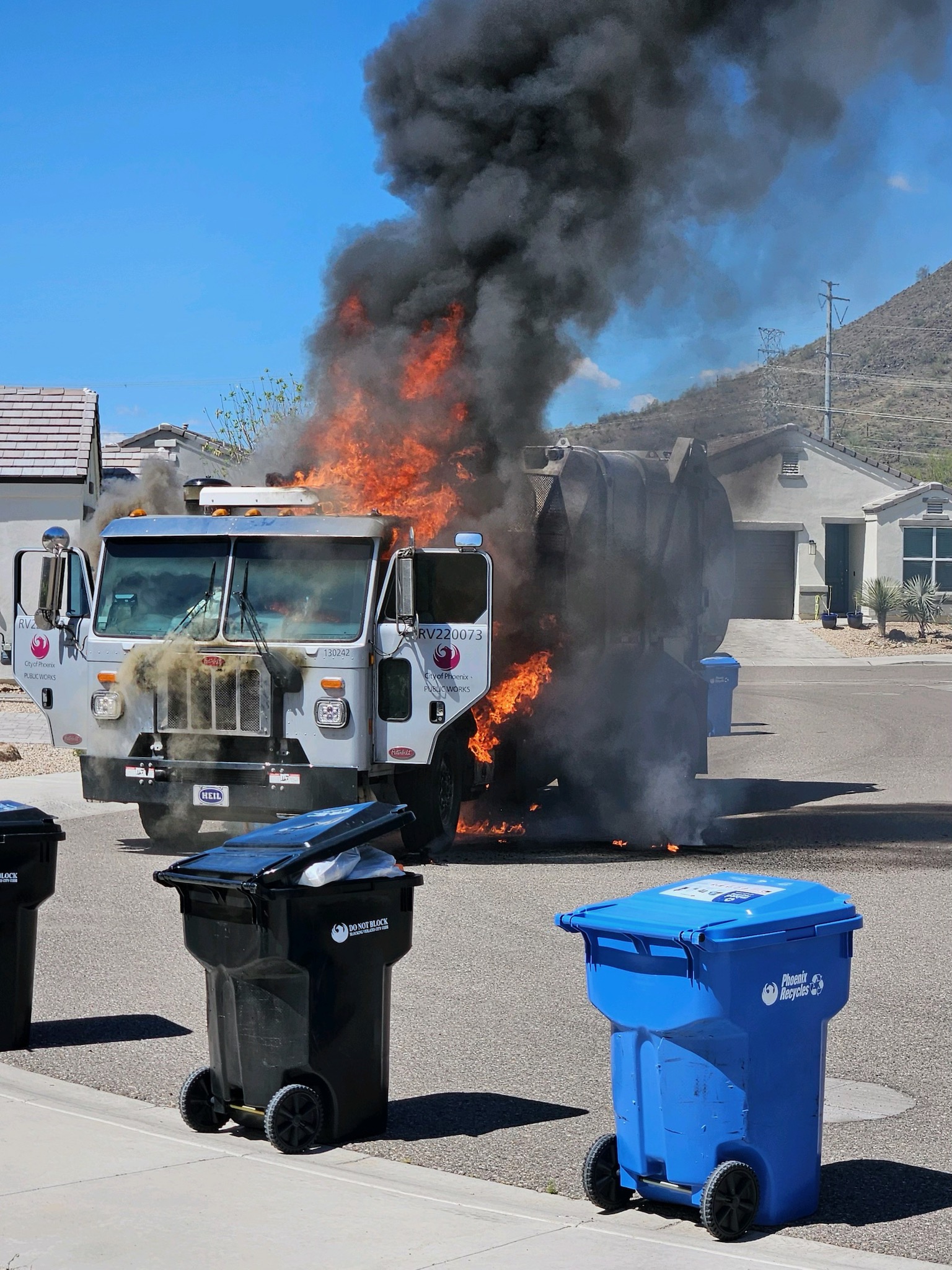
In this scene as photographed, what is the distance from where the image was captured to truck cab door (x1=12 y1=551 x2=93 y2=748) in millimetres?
11727

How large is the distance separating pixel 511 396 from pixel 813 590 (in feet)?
116

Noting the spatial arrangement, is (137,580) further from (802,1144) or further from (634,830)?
(802,1144)

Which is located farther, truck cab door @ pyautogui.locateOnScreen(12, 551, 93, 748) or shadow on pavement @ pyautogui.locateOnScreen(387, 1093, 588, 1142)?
truck cab door @ pyautogui.locateOnScreen(12, 551, 93, 748)

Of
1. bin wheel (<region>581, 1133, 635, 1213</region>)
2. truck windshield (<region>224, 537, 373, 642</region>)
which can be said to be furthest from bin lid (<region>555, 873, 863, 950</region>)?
truck windshield (<region>224, 537, 373, 642</region>)

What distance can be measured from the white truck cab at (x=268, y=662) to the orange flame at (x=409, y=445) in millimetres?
761

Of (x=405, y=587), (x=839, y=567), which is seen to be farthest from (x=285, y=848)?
(x=839, y=567)

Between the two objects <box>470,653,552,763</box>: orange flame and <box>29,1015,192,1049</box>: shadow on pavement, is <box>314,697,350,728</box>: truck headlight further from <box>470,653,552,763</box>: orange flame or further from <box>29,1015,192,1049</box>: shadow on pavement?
<box>29,1015,192,1049</box>: shadow on pavement

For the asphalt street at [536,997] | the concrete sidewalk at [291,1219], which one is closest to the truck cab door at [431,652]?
the asphalt street at [536,997]

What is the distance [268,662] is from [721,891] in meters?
6.61

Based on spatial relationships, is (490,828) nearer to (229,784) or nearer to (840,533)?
(229,784)

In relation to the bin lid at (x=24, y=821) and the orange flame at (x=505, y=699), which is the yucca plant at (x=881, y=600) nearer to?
the orange flame at (x=505, y=699)

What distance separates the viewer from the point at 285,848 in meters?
5.37

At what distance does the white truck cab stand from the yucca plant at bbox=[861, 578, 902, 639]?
1366 inches

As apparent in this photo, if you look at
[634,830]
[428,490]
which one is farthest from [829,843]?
[428,490]
